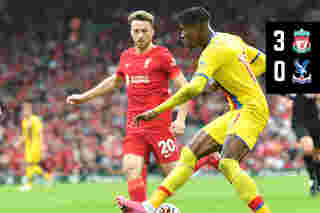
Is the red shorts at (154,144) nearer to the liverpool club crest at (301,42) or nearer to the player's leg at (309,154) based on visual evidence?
the player's leg at (309,154)

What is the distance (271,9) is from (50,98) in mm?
10391

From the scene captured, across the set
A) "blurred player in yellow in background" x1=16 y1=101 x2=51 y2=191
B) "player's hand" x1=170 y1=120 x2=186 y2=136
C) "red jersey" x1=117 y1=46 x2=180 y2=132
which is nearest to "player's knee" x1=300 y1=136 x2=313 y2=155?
"red jersey" x1=117 y1=46 x2=180 y2=132

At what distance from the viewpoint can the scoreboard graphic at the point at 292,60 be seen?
636 inches

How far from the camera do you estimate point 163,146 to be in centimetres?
819

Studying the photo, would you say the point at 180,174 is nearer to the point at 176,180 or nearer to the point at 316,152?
the point at 176,180

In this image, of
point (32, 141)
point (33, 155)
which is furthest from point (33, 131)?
point (33, 155)

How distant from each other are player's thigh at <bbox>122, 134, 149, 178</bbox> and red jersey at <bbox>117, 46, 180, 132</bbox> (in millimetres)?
129

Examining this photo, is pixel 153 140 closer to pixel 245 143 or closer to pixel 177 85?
pixel 177 85

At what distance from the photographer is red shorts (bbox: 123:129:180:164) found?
8.16 meters

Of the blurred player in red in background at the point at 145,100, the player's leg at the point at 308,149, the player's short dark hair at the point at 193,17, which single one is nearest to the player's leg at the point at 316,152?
the player's leg at the point at 308,149

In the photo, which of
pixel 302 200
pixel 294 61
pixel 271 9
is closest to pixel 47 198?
pixel 302 200

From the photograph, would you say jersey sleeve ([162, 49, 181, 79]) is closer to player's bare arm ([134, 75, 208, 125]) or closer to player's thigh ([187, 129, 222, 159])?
player's thigh ([187, 129, 222, 159])

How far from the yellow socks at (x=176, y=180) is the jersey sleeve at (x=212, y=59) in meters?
0.84

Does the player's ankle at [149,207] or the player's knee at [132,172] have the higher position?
the player's knee at [132,172]
